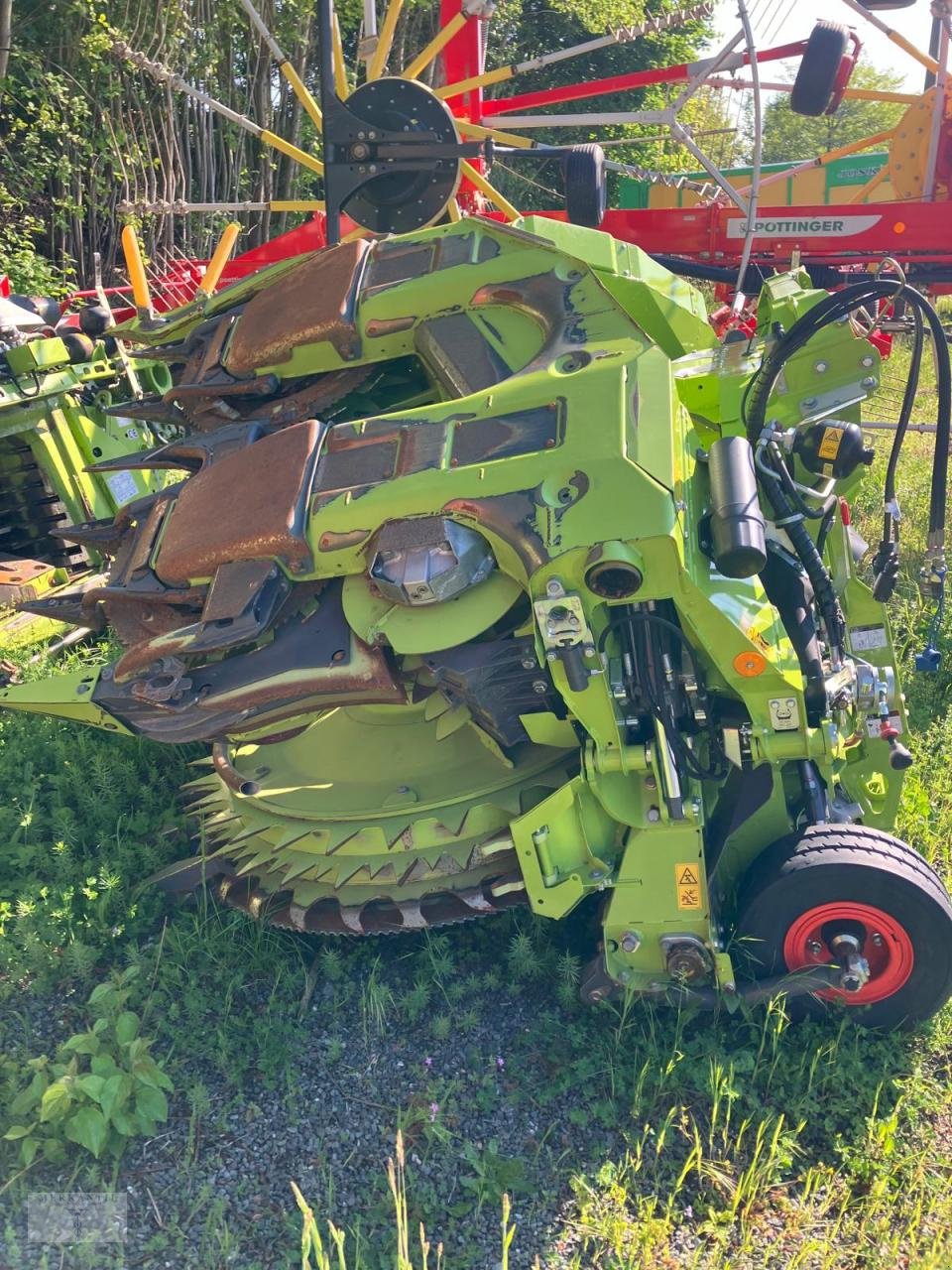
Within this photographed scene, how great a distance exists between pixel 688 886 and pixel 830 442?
130cm

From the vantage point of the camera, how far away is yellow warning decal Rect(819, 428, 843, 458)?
2.95 m

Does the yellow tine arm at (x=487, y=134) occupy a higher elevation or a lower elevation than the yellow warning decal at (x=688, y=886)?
higher

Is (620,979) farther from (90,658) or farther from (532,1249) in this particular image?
(90,658)

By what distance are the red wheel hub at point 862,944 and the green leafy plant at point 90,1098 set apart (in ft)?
5.46

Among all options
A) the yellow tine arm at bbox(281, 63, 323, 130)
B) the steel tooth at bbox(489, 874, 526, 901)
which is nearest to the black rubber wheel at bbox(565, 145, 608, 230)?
the yellow tine arm at bbox(281, 63, 323, 130)

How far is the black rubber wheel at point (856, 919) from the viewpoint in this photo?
104 inches

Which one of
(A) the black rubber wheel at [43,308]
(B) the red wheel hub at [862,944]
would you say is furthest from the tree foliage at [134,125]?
(B) the red wheel hub at [862,944]

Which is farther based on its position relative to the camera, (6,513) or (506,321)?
(6,513)

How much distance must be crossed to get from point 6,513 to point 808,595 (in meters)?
4.17

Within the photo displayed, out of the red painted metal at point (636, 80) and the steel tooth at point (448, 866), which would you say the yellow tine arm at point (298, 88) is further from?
the steel tooth at point (448, 866)

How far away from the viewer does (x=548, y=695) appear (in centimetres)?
275

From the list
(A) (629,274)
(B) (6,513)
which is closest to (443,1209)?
(A) (629,274)

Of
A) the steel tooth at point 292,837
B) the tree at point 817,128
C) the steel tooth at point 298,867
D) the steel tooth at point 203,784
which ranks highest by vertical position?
the steel tooth at point 292,837

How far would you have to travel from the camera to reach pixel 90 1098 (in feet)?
8.48
